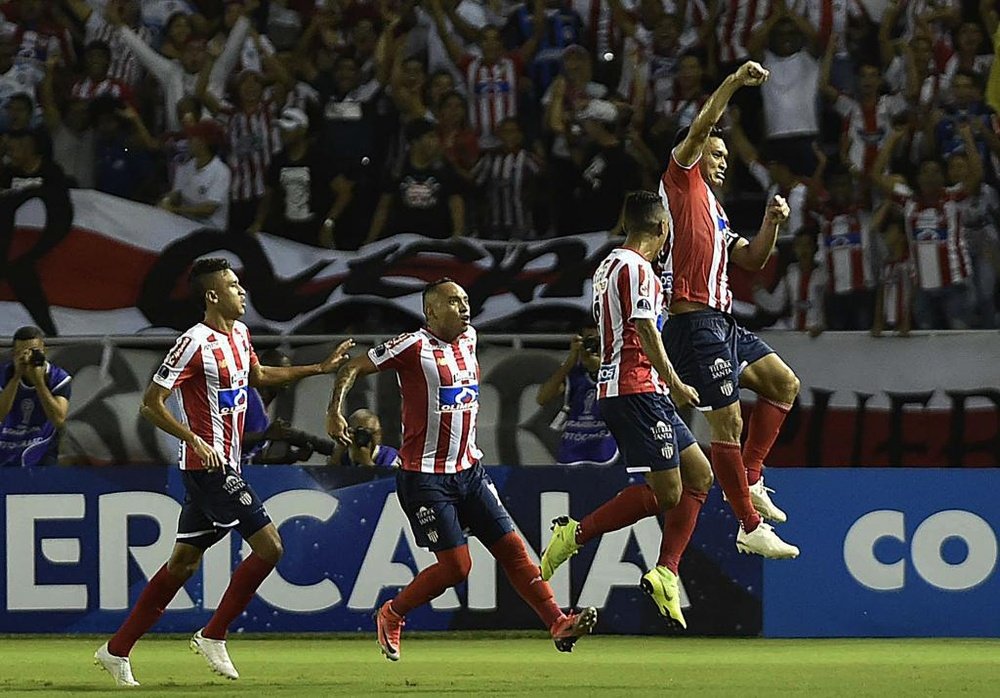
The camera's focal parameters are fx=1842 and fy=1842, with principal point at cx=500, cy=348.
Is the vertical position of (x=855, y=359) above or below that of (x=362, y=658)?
above

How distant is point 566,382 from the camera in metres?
12.9

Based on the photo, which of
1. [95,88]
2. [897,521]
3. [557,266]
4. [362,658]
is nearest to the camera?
[362,658]

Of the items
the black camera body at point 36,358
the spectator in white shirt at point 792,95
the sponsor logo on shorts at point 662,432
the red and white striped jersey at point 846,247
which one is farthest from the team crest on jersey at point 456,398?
the spectator in white shirt at point 792,95

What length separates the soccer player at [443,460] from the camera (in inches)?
372

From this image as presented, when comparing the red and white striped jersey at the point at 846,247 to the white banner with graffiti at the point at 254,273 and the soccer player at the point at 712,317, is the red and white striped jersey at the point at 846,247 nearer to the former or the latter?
the white banner with graffiti at the point at 254,273

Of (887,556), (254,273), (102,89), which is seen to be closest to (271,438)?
(254,273)

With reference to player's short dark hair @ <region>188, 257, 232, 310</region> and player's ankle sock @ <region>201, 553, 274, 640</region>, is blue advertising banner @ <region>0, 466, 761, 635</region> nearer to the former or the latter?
player's ankle sock @ <region>201, 553, 274, 640</region>

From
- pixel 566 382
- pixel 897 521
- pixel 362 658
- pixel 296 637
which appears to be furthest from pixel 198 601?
pixel 897 521

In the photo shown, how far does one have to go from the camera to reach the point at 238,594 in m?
9.50

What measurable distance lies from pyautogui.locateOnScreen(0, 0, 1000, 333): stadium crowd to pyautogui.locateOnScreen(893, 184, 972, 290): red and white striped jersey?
0.02 meters

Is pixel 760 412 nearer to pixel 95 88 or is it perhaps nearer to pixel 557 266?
pixel 557 266

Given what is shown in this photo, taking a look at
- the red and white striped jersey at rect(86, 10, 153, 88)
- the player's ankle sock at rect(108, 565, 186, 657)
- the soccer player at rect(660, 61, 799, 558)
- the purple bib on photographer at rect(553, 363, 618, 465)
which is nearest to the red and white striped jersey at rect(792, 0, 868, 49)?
the purple bib on photographer at rect(553, 363, 618, 465)

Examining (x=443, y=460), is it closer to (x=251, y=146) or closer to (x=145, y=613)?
(x=145, y=613)

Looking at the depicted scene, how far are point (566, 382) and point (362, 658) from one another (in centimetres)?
275
